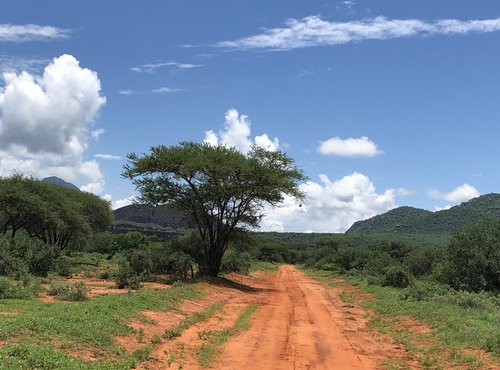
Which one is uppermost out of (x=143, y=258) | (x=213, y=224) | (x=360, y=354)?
(x=213, y=224)

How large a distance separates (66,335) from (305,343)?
257 inches

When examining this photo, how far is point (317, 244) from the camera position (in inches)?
4786

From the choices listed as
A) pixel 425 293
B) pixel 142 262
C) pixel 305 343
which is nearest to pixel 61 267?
pixel 142 262

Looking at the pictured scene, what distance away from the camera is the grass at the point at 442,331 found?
1221cm

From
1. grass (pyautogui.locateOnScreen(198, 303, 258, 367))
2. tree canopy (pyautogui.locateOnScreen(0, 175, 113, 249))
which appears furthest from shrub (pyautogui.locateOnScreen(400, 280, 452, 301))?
tree canopy (pyautogui.locateOnScreen(0, 175, 113, 249))

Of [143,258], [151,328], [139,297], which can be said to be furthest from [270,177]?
[151,328]

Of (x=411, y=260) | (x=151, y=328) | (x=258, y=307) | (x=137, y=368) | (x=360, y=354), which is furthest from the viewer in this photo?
(x=411, y=260)

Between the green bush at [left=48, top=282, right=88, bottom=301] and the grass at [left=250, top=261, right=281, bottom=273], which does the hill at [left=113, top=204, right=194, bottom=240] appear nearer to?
the grass at [left=250, top=261, right=281, bottom=273]

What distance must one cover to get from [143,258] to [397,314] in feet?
60.2

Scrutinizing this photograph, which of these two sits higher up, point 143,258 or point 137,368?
point 143,258

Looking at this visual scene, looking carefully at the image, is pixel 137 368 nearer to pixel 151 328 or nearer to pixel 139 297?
pixel 151 328

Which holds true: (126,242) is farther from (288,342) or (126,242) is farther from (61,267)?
(288,342)

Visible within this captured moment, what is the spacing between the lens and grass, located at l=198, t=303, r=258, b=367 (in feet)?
38.2

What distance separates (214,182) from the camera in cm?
3234
